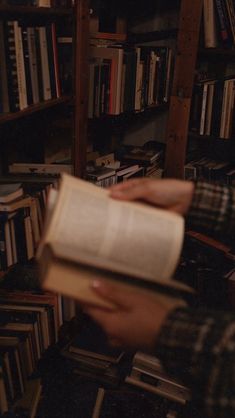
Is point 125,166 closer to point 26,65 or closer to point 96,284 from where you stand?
point 26,65

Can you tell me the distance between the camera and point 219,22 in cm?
198

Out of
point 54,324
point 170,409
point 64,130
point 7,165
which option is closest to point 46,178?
point 7,165

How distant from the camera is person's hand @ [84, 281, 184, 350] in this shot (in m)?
0.76

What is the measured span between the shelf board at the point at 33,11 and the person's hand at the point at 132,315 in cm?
90

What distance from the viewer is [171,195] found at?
105 cm

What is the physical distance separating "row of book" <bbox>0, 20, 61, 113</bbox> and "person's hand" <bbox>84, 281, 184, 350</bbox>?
0.81 metres

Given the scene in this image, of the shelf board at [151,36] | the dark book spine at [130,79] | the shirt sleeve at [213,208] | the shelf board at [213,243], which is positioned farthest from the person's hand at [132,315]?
the shelf board at [151,36]

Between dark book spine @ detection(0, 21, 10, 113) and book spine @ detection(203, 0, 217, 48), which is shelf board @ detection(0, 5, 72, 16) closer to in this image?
dark book spine @ detection(0, 21, 10, 113)

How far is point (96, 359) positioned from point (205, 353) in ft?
4.12

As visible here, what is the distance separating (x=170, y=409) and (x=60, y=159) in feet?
3.91

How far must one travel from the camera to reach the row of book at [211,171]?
226 cm

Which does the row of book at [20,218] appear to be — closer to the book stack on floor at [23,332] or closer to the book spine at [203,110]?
the book stack on floor at [23,332]

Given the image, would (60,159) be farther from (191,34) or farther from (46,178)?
(191,34)

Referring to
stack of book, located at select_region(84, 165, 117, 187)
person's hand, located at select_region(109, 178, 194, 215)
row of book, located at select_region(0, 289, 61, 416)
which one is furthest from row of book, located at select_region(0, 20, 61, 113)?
row of book, located at select_region(0, 289, 61, 416)
